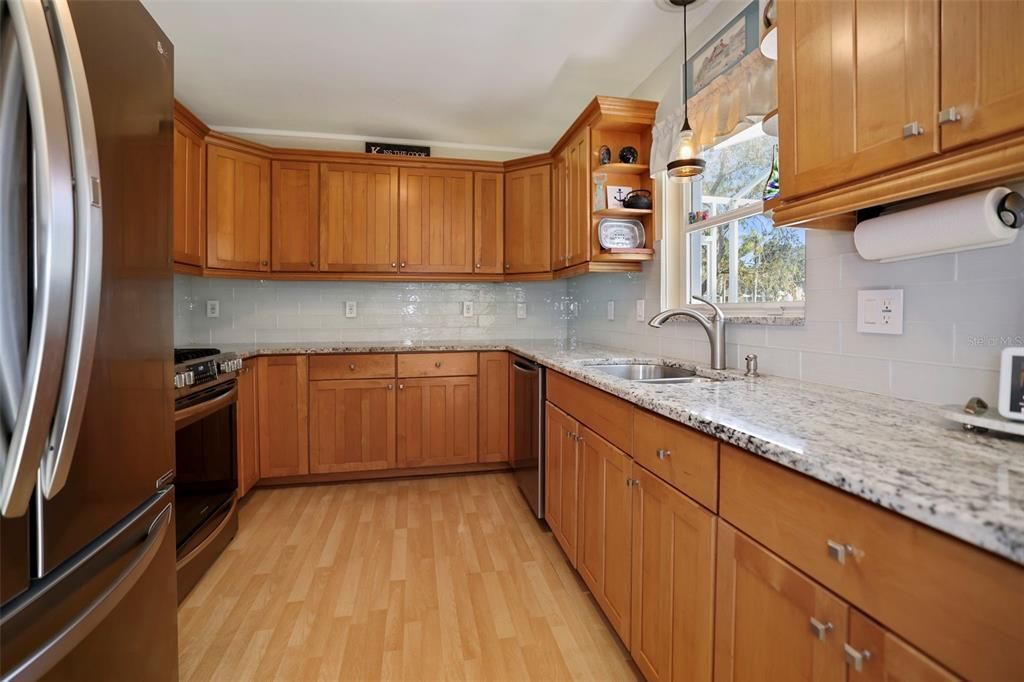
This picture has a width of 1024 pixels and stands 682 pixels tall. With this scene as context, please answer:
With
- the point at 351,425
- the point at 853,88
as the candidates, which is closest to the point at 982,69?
the point at 853,88

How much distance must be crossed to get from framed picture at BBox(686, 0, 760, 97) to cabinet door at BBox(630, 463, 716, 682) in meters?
1.72

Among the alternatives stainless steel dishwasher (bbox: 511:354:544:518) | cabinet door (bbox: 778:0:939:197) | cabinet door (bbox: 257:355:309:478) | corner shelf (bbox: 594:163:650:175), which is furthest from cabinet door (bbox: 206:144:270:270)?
cabinet door (bbox: 778:0:939:197)

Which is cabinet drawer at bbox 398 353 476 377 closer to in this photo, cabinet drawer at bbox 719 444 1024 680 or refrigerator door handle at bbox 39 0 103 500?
refrigerator door handle at bbox 39 0 103 500

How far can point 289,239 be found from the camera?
10.5 ft

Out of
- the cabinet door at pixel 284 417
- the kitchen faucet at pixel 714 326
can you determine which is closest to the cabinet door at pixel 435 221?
the cabinet door at pixel 284 417

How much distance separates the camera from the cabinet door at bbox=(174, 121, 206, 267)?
2.59 metres

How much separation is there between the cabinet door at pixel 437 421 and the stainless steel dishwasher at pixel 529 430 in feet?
1.18

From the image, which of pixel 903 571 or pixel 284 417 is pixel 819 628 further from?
pixel 284 417

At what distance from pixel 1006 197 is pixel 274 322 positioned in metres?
3.76

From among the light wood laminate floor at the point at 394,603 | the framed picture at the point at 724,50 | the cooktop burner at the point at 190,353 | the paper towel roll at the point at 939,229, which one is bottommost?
the light wood laminate floor at the point at 394,603

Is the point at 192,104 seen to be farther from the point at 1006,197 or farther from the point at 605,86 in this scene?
the point at 1006,197

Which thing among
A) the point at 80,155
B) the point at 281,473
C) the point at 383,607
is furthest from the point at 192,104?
the point at 383,607

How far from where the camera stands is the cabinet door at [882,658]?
0.58 metres

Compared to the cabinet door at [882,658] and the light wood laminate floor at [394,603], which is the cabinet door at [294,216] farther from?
the cabinet door at [882,658]
